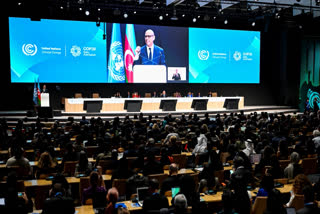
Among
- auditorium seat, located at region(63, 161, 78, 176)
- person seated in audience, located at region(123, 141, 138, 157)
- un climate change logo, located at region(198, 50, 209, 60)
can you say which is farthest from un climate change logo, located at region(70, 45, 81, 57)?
auditorium seat, located at region(63, 161, 78, 176)

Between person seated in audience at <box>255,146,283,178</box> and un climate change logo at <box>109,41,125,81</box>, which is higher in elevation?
un climate change logo at <box>109,41,125,81</box>

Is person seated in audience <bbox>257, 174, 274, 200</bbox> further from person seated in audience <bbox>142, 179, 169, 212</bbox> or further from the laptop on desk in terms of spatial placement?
the laptop on desk

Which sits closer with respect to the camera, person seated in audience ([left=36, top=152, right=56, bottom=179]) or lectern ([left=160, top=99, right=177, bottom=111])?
person seated in audience ([left=36, top=152, right=56, bottom=179])

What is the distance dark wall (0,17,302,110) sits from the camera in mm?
20250

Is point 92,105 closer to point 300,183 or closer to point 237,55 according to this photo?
point 237,55

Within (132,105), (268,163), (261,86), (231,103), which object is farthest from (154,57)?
(268,163)

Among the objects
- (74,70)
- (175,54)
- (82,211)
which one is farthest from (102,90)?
(82,211)

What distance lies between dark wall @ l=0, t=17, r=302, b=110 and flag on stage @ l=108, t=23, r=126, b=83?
1.10m

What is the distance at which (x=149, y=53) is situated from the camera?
2150 centimetres

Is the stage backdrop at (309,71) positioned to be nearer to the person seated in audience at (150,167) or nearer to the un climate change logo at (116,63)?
the un climate change logo at (116,63)

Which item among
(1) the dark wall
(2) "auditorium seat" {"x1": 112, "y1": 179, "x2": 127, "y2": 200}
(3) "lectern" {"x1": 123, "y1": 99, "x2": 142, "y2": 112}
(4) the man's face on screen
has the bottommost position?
(2) "auditorium seat" {"x1": 112, "y1": 179, "x2": 127, "y2": 200}

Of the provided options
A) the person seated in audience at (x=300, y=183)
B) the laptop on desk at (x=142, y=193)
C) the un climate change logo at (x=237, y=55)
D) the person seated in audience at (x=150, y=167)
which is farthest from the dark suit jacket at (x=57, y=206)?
the un climate change logo at (x=237, y=55)

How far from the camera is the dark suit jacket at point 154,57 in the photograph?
21297mm

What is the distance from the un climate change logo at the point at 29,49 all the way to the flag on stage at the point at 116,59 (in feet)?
14.5
